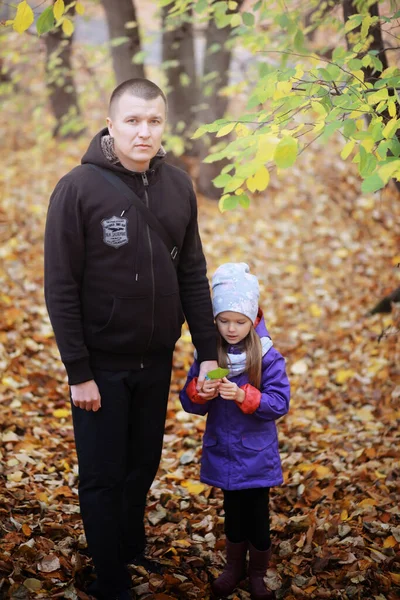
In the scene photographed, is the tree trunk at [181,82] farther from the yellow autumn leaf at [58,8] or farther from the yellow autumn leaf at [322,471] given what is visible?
the yellow autumn leaf at [58,8]

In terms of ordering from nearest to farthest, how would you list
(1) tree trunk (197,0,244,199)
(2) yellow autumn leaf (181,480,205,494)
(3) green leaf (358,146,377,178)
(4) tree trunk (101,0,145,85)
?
(3) green leaf (358,146,377,178) → (2) yellow autumn leaf (181,480,205,494) → (4) tree trunk (101,0,145,85) → (1) tree trunk (197,0,244,199)

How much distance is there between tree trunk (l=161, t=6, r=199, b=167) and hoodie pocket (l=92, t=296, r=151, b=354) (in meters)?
6.77

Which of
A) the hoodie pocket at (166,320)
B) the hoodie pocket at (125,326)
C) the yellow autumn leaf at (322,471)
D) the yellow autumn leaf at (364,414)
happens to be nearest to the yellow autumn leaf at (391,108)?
the hoodie pocket at (166,320)

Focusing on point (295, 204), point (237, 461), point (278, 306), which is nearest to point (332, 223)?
point (295, 204)

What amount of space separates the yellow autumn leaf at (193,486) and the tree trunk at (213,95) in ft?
18.9

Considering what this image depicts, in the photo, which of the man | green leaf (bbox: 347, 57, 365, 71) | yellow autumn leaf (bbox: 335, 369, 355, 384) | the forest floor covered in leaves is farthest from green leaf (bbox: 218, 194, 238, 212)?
yellow autumn leaf (bbox: 335, 369, 355, 384)

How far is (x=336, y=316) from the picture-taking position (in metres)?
6.90

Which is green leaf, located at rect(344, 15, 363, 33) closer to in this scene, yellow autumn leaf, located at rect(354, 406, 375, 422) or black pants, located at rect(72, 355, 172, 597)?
black pants, located at rect(72, 355, 172, 597)

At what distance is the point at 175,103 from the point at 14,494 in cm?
717

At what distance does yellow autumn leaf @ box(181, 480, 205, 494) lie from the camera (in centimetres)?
417

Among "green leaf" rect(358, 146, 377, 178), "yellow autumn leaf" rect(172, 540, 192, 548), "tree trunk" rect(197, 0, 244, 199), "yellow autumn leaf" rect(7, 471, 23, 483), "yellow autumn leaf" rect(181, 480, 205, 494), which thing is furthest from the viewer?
"tree trunk" rect(197, 0, 244, 199)

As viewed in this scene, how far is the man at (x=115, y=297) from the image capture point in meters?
2.70

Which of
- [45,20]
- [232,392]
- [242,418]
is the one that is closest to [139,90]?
[45,20]

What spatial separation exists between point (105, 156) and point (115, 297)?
0.66 m
